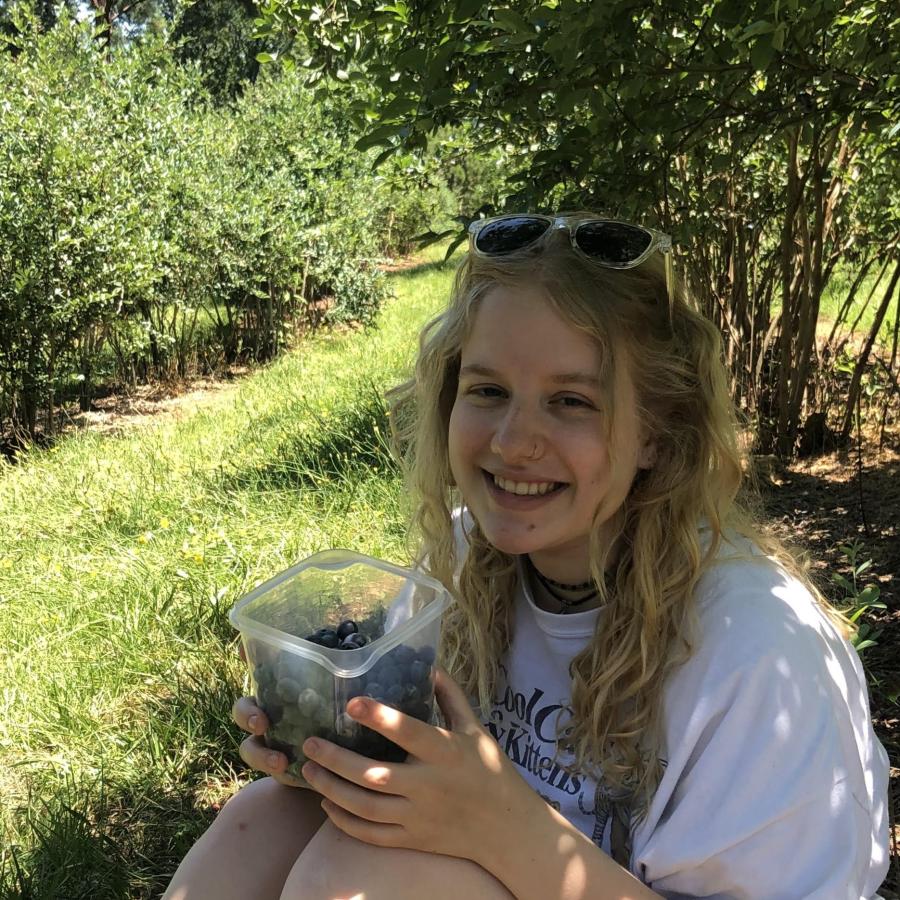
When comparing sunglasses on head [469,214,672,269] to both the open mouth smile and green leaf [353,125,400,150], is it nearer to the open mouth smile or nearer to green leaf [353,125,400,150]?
the open mouth smile

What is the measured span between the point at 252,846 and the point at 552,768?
0.52 m

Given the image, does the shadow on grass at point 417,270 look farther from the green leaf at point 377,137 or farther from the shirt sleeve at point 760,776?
the shirt sleeve at point 760,776

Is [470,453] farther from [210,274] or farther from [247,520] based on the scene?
[210,274]

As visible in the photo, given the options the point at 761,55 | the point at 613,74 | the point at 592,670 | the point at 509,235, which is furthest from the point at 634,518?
the point at 613,74

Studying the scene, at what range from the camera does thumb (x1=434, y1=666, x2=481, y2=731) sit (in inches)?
50.6

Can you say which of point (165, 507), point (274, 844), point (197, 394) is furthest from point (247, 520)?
point (197, 394)

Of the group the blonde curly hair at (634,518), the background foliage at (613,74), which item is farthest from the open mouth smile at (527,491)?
the background foliage at (613,74)

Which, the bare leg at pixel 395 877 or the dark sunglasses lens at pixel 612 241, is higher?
the dark sunglasses lens at pixel 612 241

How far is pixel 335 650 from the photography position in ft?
3.74

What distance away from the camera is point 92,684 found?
A: 284 cm

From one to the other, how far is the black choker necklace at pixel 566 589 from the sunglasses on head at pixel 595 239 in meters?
0.51

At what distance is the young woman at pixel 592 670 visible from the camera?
3.81 ft

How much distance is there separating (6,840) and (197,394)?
7.97m

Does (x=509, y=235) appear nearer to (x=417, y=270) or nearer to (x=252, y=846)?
(x=252, y=846)
